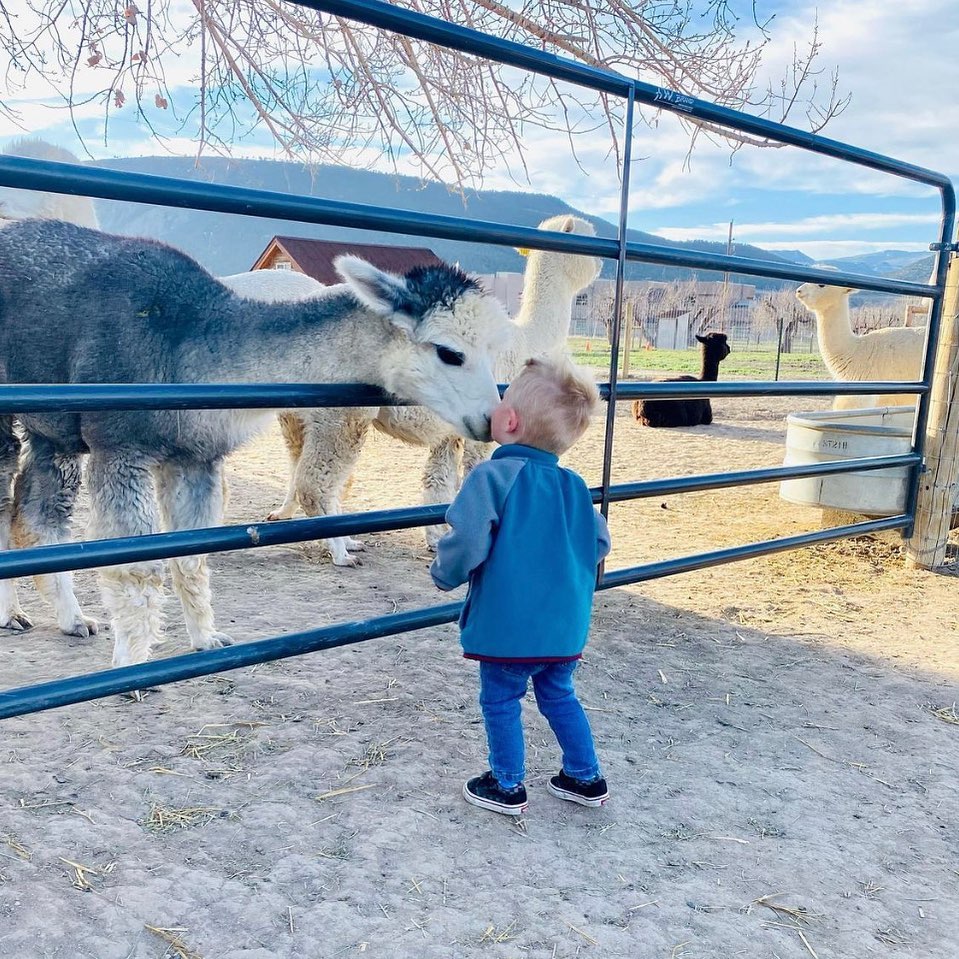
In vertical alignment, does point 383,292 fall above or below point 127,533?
above

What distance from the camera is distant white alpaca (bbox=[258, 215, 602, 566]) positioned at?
4.51 metres

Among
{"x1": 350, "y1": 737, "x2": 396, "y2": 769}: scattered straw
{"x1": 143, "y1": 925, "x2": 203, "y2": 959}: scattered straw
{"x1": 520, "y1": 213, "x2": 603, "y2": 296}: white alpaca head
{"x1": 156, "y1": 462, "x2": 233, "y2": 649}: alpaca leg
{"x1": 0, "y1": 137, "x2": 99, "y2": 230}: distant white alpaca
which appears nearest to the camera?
{"x1": 143, "y1": 925, "x2": 203, "y2": 959}: scattered straw

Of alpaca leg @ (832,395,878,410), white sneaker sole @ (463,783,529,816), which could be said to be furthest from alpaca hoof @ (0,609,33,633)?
alpaca leg @ (832,395,878,410)

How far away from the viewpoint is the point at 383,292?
2504mm

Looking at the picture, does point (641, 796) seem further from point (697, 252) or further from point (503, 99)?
point (503, 99)

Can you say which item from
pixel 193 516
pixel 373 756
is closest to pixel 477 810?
pixel 373 756

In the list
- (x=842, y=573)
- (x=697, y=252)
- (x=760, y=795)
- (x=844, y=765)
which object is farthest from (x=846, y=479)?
(x=760, y=795)

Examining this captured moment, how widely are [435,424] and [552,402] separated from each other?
2.70 meters

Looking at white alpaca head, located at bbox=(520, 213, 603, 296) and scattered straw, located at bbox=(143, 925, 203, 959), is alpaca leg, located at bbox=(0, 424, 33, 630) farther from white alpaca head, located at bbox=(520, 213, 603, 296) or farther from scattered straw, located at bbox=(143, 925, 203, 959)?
white alpaca head, located at bbox=(520, 213, 603, 296)

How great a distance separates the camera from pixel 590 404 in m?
1.87

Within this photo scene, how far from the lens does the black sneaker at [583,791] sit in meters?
2.05

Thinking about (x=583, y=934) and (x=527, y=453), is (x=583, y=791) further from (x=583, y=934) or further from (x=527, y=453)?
(x=527, y=453)

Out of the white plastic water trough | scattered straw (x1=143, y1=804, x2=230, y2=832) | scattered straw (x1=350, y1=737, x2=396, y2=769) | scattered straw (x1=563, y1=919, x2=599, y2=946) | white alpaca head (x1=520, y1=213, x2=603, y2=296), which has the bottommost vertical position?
scattered straw (x1=350, y1=737, x2=396, y2=769)

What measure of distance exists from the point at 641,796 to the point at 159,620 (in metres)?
1.81
